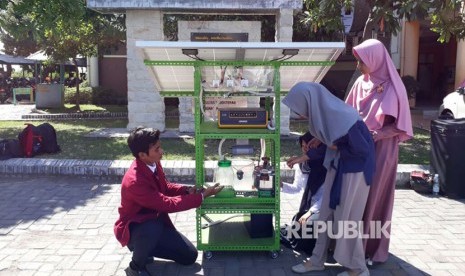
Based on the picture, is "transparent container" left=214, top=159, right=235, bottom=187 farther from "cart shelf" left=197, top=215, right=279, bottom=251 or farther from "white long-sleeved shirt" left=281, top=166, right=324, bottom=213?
"white long-sleeved shirt" left=281, top=166, right=324, bottom=213

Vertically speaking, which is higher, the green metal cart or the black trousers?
the green metal cart

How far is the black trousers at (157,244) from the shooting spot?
348cm

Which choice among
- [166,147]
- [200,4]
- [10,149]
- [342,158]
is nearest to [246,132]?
[342,158]

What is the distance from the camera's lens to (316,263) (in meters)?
3.75

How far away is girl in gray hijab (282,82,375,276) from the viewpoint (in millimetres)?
3363

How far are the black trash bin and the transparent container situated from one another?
10.8 feet

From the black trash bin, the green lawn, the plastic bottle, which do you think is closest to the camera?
the black trash bin

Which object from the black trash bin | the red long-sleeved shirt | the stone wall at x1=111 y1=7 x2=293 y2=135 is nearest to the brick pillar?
the stone wall at x1=111 y1=7 x2=293 y2=135

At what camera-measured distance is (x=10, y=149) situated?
24.2 feet

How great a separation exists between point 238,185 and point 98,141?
18.7 ft

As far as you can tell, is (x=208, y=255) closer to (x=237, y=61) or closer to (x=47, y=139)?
(x=237, y=61)

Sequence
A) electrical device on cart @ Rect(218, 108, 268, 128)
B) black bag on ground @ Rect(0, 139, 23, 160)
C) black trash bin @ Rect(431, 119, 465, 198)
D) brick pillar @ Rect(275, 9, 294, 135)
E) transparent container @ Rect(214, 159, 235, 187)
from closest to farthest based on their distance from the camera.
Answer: electrical device on cart @ Rect(218, 108, 268, 128) < transparent container @ Rect(214, 159, 235, 187) < black trash bin @ Rect(431, 119, 465, 198) < black bag on ground @ Rect(0, 139, 23, 160) < brick pillar @ Rect(275, 9, 294, 135)

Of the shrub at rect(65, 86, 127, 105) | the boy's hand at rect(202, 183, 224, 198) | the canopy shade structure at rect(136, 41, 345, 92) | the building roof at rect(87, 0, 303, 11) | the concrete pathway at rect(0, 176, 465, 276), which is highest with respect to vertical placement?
the building roof at rect(87, 0, 303, 11)

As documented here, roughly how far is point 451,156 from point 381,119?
279 cm
